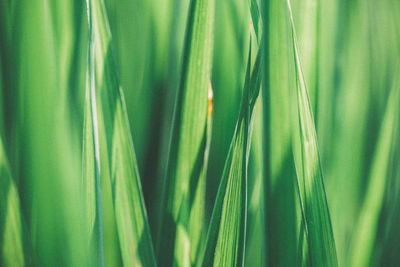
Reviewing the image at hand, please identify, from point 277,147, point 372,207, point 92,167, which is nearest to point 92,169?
point 92,167

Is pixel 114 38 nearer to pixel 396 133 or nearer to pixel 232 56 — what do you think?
pixel 232 56

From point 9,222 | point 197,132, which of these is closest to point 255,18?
point 197,132

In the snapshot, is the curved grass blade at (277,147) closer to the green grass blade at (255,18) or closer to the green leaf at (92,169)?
the green grass blade at (255,18)

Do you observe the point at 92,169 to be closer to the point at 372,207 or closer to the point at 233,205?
the point at 233,205

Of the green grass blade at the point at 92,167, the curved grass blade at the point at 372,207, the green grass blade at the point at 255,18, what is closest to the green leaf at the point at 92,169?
the green grass blade at the point at 92,167

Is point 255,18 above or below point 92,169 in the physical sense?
above

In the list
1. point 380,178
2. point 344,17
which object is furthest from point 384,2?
point 380,178

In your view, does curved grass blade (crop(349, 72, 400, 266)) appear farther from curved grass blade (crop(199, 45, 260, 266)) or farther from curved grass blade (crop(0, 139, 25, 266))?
curved grass blade (crop(0, 139, 25, 266))

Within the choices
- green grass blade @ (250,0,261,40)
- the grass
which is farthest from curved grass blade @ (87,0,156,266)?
green grass blade @ (250,0,261,40)
